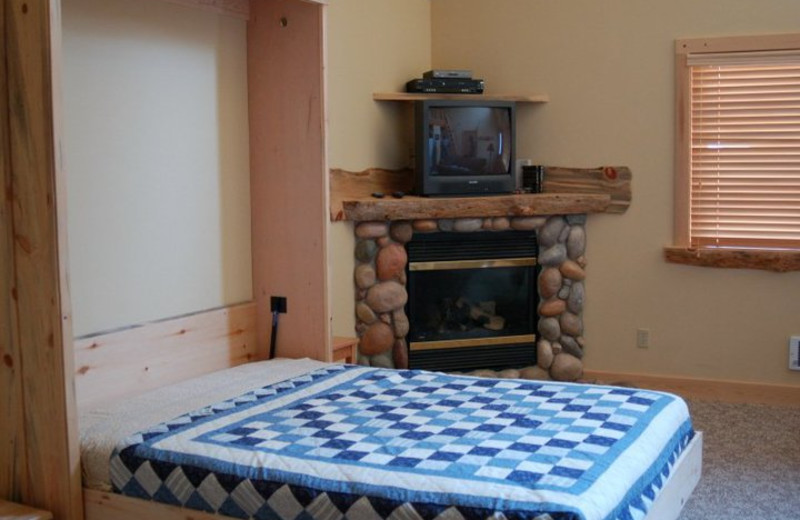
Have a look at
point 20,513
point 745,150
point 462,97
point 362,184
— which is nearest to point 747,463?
point 745,150

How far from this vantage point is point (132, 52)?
3.55 m

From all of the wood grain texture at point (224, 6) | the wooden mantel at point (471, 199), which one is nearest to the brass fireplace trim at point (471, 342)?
the wooden mantel at point (471, 199)

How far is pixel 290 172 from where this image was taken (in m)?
4.08

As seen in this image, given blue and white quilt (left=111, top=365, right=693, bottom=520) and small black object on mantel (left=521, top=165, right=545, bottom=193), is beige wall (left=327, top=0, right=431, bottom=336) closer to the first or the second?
small black object on mantel (left=521, top=165, right=545, bottom=193)

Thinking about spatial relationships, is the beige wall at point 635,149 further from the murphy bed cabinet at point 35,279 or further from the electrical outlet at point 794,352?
the murphy bed cabinet at point 35,279

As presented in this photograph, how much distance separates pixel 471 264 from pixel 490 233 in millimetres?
201

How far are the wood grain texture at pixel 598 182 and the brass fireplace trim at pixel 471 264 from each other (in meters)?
0.45

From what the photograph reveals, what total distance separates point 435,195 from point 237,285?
4.95 feet

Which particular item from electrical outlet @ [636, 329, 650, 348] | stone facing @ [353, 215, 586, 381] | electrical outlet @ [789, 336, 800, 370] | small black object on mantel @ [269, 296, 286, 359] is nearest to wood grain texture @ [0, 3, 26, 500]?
small black object on mantel @ [269, 296, 286, 359]

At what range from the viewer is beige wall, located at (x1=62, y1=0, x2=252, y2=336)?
11.0ft

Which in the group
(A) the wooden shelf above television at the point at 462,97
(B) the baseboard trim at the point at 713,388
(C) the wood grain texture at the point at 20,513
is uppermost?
(A) the wooden shelf above television at the point at 462,97

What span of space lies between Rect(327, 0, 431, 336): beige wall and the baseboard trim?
5.20 feet

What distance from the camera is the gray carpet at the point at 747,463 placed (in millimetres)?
3607

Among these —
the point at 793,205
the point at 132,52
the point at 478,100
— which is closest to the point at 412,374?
the point at 132,52
